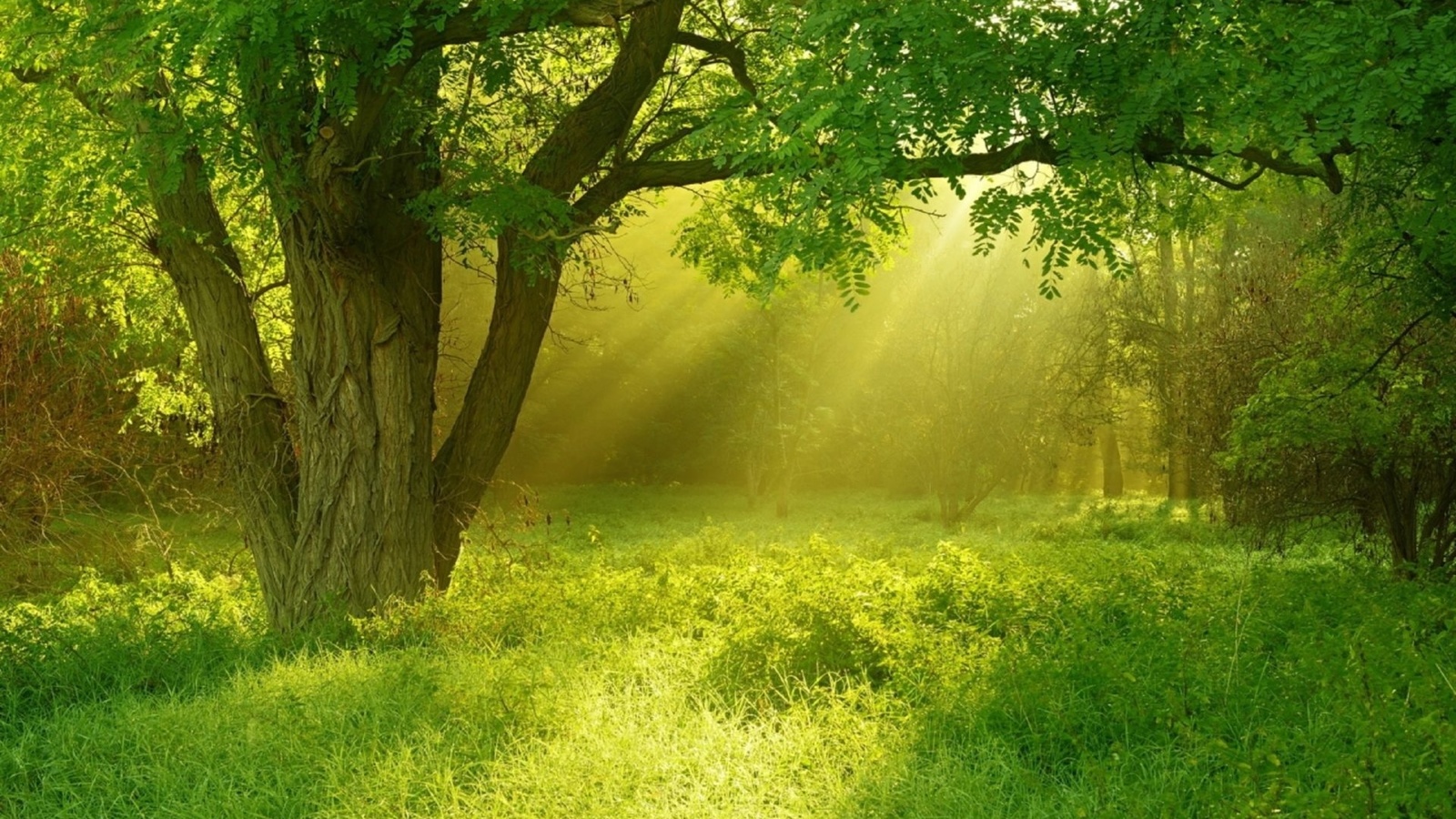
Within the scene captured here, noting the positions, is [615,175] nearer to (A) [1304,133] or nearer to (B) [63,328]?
(A) [1304,133]

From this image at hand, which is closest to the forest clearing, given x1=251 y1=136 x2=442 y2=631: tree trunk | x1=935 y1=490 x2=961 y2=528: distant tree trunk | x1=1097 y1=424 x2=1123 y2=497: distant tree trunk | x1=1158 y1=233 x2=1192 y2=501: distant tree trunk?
x1=251 y1=136 x2=442 y2=631: tree trunk

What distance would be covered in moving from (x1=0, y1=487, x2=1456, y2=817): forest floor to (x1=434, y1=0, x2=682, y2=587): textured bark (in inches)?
36.7

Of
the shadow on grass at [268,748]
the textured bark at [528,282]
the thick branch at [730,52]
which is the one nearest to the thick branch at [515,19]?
the textured bark at [528,282]

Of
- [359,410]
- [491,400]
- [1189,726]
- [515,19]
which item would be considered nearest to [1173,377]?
[491,400]

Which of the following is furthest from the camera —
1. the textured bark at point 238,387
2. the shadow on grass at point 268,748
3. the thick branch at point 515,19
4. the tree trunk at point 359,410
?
the textured bark at point 238,387

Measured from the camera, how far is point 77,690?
7.27 metres

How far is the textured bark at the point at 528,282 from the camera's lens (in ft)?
29.9

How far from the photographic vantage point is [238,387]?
983 cm

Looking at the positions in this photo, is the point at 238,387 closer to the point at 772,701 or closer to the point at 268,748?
the point at 268,748

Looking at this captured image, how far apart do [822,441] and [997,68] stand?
31658mm

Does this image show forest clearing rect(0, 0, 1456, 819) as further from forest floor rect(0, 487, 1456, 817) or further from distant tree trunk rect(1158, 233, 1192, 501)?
distant tree trunk rect(1158, 233, 1192, 501)

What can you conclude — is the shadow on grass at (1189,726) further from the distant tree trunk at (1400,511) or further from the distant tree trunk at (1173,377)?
the distant tree trunk at (1173,377)

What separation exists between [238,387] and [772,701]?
5.69m

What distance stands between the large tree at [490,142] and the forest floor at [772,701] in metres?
1.43
